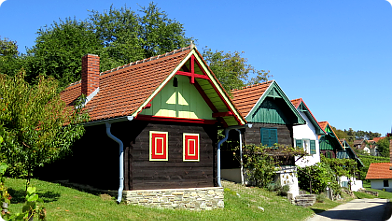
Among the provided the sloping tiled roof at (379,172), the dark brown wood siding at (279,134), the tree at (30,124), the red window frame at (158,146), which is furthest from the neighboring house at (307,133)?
the sloping tiled roof at (379,172)

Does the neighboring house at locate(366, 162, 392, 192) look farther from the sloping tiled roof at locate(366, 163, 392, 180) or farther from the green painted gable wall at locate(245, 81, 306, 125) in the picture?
the green painted gable wall at locate(245, 81, 306, 125)

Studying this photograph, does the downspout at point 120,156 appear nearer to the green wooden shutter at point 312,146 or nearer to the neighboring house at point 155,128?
the neighboring house at point 155,128

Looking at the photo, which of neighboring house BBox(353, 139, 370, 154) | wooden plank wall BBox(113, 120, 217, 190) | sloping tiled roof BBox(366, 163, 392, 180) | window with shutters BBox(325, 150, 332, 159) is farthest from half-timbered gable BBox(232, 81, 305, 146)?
neighboring house BBox(353, 139, 370, 154)

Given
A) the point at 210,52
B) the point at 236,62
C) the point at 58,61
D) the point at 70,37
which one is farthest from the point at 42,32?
the point at 236,62

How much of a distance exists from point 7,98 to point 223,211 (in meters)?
9.75

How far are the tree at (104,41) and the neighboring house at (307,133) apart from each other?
12.5 meters

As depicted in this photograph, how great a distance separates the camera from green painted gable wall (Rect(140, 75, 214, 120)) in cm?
1758

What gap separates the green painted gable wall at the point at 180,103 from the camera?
17.6 m

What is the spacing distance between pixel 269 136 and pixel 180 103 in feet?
41.8

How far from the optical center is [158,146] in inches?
693

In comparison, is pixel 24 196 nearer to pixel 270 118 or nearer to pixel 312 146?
pixel 270 118

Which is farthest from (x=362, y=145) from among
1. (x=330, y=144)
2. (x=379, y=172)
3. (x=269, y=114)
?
(x=269, y=114)

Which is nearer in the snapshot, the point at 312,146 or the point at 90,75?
the point at 90,75

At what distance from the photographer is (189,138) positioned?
18562mm
